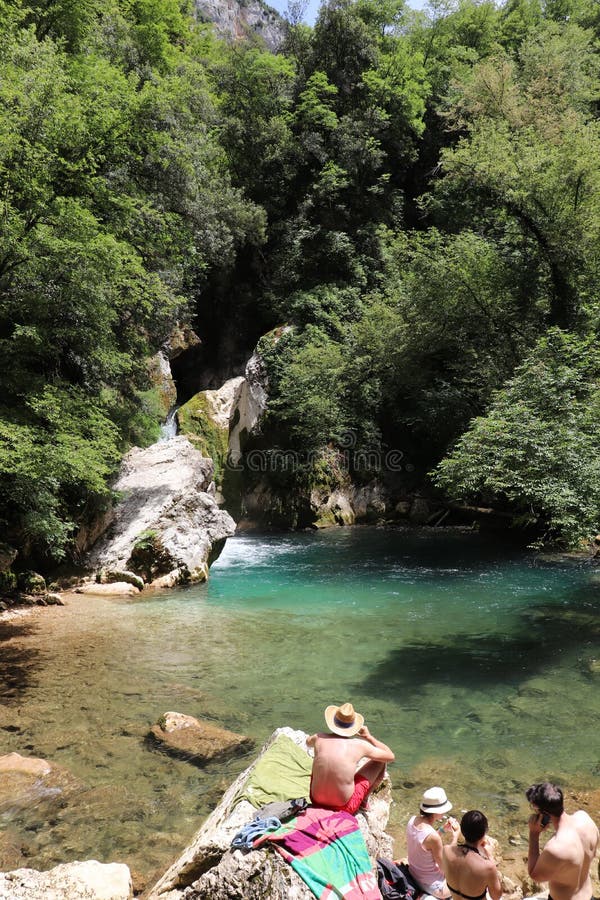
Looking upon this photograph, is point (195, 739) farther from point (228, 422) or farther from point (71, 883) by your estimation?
point (228, 422)

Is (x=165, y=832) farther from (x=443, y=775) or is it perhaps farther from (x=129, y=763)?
(x=443, y=775)

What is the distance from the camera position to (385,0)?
3111 cm

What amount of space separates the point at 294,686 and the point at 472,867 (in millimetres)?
4356

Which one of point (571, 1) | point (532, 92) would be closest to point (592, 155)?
point (532, 92)

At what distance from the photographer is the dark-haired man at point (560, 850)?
3520mm

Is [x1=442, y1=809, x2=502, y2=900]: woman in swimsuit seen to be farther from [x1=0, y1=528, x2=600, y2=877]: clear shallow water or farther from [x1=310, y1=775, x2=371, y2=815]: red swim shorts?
[x1=0, y1=528, x2=600, y2=877]: clear shallow water

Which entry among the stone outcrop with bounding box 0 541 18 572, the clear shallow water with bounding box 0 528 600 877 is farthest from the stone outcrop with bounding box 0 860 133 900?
the stone outcrop with bounding box 0 541 18 572

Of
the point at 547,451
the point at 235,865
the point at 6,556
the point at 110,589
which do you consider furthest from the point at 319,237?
the point at 235,865

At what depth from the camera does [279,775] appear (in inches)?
175

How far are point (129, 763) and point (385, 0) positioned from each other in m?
38.1

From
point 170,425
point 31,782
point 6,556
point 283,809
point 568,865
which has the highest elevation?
point 170,425

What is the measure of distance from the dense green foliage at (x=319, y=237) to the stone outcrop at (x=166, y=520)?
42.8 inches

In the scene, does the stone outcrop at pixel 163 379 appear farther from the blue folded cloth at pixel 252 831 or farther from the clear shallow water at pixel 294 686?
the blue folded cloth at pixel 252 831

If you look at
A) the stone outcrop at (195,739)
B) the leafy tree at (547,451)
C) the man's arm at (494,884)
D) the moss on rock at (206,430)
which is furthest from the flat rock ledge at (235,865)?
the moss on rock at (206,430)
